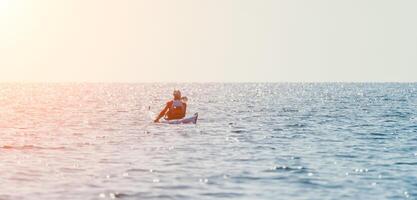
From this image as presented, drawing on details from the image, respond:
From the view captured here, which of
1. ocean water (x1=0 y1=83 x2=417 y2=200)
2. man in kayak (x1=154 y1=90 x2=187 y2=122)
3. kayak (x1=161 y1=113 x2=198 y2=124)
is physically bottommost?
ocean water (x1=0 y1=83 x2=417 y2=200)

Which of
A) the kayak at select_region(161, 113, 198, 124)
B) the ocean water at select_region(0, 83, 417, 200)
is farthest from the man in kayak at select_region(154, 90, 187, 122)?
the ocean water at select_region(0, 83, 417, 200)

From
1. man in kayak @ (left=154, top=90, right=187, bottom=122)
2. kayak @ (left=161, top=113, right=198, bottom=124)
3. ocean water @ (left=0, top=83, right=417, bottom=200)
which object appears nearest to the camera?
ocean water @ (left=0, top=83, right=417, bottom=200)

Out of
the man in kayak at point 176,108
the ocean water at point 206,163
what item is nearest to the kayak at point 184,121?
the man in kayak at point 176,108

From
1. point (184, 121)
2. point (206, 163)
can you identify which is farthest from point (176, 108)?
point (206, 163)

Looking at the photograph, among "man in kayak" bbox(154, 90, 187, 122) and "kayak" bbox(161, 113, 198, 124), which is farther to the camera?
"kayak" bbox(161, 113, 198, 124)

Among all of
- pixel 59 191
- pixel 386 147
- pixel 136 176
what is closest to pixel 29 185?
pixel 59 191

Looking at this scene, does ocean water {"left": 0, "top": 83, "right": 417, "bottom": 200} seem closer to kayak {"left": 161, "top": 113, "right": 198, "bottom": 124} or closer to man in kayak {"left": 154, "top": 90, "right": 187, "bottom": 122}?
man in kayak {"left": 154, "top": 90, "right": 187, "bottom": 122}

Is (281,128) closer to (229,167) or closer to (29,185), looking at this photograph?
(229,167)

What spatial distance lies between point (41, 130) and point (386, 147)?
2013 centimetres

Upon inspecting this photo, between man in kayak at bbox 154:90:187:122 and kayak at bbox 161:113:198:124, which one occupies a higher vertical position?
man in kayak at bbox 154:90:187:122

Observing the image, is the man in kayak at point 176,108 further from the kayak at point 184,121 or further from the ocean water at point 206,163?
the ocean water at point 206,163

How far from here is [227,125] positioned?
5069 centimetres

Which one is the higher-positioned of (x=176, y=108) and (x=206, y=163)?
(x=176, y=108)

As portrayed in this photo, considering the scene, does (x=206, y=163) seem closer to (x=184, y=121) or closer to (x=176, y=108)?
(x=176, y=108)
